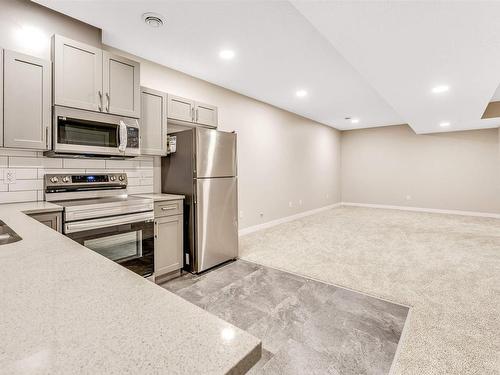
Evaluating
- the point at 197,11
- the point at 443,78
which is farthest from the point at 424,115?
the point at 197,11

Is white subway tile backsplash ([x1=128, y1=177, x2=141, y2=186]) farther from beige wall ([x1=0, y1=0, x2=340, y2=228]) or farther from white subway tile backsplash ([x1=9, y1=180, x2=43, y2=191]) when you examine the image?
white subway tile backsplash ([x1=9, y1=180, x2=43, y2=191])

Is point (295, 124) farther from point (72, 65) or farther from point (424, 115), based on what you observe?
point (72, 65)

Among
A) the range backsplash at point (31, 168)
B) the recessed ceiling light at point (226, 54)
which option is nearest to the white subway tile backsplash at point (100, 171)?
the range backsplash at point (31, 168)

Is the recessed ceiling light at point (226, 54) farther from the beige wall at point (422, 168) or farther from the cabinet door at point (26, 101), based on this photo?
the beige wall at point (422, 168)

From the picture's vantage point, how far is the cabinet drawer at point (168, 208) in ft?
9.34

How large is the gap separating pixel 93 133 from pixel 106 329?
251 centimetres

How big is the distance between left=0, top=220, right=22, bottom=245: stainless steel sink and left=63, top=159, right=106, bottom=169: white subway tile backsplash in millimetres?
1369

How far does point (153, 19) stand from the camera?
252cm

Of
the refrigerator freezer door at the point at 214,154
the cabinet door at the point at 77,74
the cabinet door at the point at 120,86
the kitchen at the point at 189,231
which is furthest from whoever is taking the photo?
the refrigerator freezer door at the point at 214,154

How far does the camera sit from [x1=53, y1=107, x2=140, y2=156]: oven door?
2.35m

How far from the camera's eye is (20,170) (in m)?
2.43

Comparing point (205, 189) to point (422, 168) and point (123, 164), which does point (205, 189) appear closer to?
point (123, 164)

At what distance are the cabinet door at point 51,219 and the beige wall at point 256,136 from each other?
0.83 meters

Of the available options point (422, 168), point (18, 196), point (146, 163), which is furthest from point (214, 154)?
point (422, 168)
